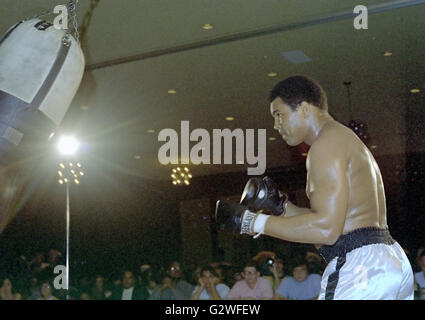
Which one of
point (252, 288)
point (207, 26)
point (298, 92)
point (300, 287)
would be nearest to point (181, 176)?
point (252, 288)

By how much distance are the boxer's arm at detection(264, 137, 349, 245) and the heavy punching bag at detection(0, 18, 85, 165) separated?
0.73m

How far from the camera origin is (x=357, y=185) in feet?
5.74

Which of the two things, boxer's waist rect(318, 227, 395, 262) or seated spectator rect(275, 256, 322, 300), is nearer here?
boxer's waist rect(318, 227, 395, 262)

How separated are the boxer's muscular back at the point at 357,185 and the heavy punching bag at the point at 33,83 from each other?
0.78 metres

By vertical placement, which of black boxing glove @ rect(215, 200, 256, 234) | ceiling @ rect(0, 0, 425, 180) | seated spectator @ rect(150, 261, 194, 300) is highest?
ceiling @ rect(0, 0, 425, 180)

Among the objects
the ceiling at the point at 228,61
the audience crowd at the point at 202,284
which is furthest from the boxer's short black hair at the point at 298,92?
the audience crowd at the point at 202,284

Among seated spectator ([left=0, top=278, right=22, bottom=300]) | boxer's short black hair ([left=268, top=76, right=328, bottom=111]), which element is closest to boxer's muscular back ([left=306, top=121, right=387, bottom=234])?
boxer's short black hair ([left=268, top=76, right=328, bottom=111])

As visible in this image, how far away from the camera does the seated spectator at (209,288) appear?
5.03 m

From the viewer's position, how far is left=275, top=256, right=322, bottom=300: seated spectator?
15.4 ft

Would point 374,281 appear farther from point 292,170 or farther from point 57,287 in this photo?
point 292,170

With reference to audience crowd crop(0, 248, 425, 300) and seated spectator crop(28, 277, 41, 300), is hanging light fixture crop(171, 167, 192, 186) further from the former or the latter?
seated spectator crop(28, 277, 41, 300)

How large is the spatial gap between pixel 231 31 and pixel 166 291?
98.1 inches

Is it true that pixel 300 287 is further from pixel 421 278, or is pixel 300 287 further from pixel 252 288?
pixel 421 278
